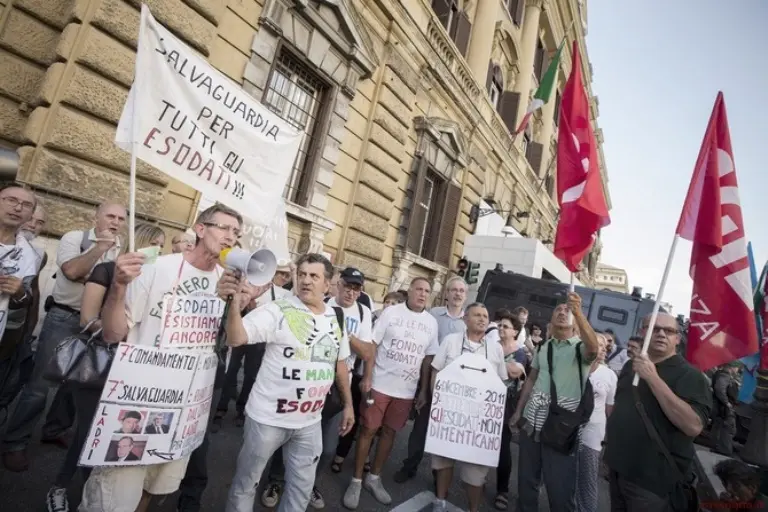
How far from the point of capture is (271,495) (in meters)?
3.16

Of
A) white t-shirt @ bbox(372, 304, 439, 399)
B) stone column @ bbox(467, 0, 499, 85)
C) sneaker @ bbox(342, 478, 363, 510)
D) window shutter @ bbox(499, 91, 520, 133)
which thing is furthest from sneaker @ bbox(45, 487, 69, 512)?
window shutter @ bbox(499, 91, 520, 133)

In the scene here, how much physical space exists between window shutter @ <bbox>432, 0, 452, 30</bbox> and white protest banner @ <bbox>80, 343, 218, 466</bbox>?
1079 cm

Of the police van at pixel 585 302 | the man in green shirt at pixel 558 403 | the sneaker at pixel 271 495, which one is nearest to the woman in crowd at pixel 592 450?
the man in green shirt at pixel 558 403

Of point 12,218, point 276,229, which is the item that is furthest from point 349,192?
point 12,218

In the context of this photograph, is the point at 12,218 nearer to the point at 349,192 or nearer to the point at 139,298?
the point at 139,298

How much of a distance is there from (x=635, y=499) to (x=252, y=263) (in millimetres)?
2768

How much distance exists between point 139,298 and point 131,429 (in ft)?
2.11

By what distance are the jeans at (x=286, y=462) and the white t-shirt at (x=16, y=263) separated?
165 cm

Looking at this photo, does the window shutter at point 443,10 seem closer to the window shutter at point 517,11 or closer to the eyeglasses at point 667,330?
the window shutter at point 517,11

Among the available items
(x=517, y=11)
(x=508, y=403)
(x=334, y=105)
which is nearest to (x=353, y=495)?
(x=508, y=403)

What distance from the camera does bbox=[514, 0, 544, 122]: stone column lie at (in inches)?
610

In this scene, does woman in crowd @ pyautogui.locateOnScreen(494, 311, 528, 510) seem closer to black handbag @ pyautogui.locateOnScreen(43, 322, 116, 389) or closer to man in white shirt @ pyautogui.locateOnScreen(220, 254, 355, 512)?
man in white shirt @ pyautogui.locateOnScreen(220, 254, 355, 512)

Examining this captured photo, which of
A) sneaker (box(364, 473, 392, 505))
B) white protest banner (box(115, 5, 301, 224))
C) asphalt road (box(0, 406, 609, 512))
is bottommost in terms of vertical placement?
asphalt road (box(0, 406, 609, 512))

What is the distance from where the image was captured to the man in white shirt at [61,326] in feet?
9.23
